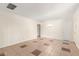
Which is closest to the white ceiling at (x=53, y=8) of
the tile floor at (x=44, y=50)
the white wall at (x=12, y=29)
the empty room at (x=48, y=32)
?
the empty room at (x=48, y=32)

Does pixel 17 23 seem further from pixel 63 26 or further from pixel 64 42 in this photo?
pixel 64 42

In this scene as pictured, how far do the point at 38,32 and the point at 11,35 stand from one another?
6.67 feet

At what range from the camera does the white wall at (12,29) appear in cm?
191

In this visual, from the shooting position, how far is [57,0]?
520 millimetres

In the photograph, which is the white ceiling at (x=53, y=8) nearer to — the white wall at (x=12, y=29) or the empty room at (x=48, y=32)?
the empty room at (x=48, y=32)

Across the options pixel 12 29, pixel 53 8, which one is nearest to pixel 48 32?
pixel 53 8

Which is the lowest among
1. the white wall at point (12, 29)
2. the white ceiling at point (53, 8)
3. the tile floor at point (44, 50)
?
the tile floor at point (44, 50)

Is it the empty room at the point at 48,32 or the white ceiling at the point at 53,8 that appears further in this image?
the empty room at the point at 48,32

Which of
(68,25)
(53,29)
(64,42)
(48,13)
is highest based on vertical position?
(48,13)

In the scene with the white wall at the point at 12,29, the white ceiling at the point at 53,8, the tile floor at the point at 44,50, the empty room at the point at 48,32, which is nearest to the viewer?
the white ceiling at the point at 53,8

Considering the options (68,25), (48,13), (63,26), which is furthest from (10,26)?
(68,25)

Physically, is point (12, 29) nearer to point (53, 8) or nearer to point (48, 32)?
point (48, 32)

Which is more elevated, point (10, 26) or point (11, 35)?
point (10, 26)

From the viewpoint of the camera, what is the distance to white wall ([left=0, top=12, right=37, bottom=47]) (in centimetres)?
191
